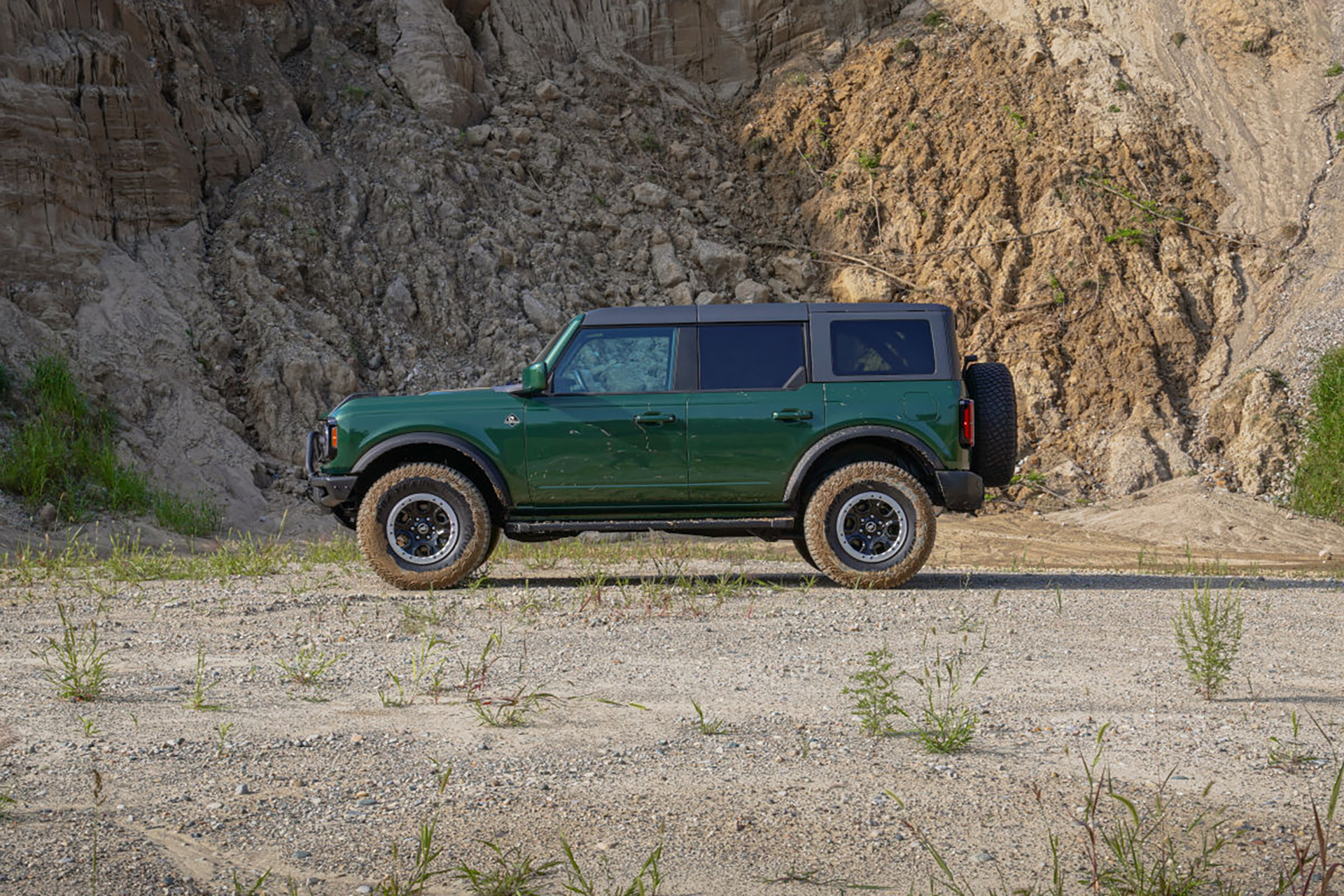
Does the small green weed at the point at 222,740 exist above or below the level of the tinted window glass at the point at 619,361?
below

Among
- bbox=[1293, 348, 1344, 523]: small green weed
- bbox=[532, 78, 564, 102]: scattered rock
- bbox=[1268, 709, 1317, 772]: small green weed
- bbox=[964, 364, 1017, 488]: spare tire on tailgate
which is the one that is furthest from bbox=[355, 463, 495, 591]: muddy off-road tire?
bbox=[532, 78, 564, 102]: scattered rock

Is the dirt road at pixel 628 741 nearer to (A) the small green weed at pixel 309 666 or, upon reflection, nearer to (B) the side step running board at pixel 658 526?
(A) the small green weed at pixel 309 666

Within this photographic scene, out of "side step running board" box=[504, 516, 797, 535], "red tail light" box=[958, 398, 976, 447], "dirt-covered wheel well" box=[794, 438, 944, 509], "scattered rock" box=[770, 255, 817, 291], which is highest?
"scattered rock" box=[770, 255, 817, 291]

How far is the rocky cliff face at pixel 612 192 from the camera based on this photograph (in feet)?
64.4

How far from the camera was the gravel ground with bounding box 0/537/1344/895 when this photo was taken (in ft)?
10.9

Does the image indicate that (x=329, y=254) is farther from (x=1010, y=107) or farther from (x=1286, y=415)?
(x=1286, y=415)

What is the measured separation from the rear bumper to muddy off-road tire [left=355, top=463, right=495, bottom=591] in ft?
11.3

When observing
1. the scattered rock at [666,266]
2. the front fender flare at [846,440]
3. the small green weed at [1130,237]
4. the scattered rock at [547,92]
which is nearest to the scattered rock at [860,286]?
the scattered rock at [666,266]

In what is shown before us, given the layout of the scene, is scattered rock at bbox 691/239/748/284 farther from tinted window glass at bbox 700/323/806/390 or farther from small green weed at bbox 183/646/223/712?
small green weed at bbox 183/646/223/712

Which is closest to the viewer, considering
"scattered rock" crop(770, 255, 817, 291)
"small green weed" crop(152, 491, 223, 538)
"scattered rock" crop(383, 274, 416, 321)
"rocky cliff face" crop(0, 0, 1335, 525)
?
"small green weed" crop(152, 491, 223, 538)

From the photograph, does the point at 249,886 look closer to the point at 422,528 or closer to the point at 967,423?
the point at 422,528

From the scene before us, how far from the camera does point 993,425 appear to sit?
8805 millimetres

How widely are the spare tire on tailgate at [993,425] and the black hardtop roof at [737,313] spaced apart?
2.18ft

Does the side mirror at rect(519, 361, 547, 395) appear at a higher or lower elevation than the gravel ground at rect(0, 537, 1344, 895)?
higher
